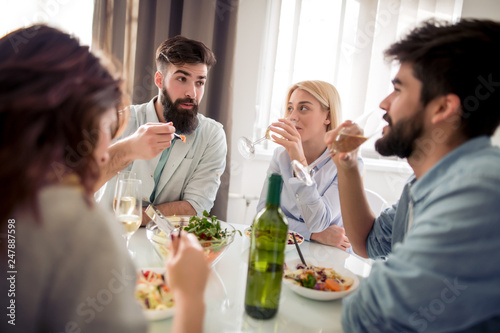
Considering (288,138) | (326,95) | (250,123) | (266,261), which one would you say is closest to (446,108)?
(266,261)

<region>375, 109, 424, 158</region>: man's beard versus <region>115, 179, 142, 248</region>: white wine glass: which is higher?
<region>375, 109, 424, 158</region>: man's beard

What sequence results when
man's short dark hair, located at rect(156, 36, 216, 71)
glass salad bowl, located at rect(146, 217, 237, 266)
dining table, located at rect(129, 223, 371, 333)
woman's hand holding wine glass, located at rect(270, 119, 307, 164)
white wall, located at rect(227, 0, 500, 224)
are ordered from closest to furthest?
dining table, located at rect(129, 223, 371, 333) → glass salad bowl, located at rect(146, 217, 237, 266) → woman's hand holding wine glass, located at rect(270, 119, 307, 164) → man's short dark hair, located at rect(156, 36, 216, 71) → white wall, located at rect(227, 0, 500, 224)

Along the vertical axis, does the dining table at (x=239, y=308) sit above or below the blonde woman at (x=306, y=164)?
below

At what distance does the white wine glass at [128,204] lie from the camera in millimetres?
Answer: 1146

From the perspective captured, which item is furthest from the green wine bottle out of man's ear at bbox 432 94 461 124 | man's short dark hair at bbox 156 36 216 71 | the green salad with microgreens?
man's short dark hair at bbox 156 36 216 71

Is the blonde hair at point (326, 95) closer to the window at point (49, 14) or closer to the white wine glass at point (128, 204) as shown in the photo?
the white wine glass at point (128, 204)

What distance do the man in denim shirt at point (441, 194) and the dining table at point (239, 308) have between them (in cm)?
12

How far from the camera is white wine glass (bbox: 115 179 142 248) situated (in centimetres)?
115

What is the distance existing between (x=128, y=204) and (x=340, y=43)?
2805mm

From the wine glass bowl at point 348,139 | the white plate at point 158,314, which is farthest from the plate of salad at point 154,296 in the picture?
the wine glass bowl at point 348,139

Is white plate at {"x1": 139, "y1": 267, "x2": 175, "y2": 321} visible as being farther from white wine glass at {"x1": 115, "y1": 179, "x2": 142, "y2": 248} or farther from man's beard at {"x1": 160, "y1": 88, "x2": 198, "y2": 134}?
man's beard at {"x1": 160, "y1": 88, "x2": 198, "y2": 134}

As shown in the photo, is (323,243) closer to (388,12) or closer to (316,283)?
(316,283)

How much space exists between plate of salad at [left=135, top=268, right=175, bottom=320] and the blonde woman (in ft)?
3.25

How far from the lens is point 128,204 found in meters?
1.16
